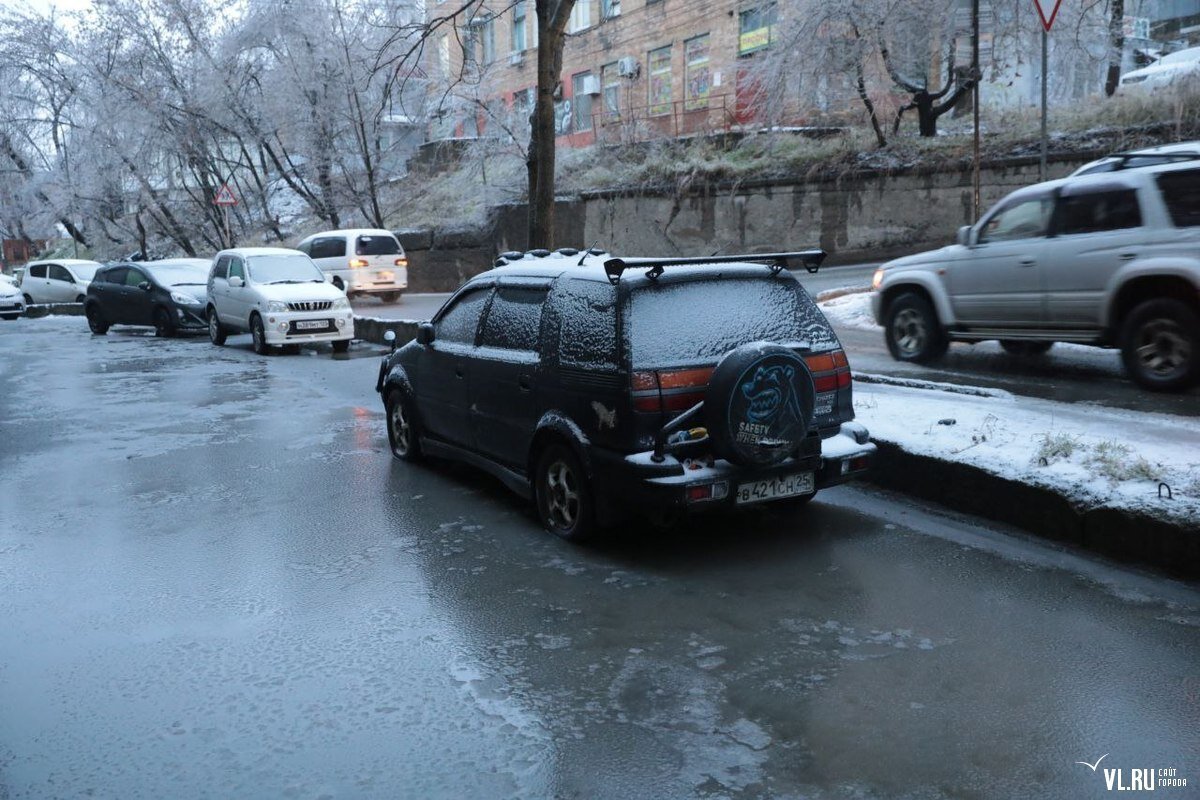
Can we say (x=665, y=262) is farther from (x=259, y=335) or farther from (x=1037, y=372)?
(x=259, y=335)

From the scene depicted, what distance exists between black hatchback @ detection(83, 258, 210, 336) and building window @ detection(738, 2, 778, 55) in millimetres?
16511

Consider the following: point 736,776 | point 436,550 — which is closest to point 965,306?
point 436,550

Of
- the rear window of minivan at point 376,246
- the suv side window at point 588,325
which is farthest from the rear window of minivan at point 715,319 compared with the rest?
the rear window of minivan at point 376,246

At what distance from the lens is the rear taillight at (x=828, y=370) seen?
596 cm

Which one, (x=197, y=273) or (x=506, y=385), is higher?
(x=197, y=273)

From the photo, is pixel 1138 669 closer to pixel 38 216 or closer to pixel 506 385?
pixel 506 385

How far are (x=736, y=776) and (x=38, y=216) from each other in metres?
49.5

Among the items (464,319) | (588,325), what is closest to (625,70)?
(464,319)

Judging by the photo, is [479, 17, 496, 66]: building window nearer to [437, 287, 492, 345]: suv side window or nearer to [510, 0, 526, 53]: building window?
[510, 0, 526, 53]: building window

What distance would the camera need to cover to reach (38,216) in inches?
1772

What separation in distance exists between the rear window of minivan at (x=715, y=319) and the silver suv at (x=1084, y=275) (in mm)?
4116

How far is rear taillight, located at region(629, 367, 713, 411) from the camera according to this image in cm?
539

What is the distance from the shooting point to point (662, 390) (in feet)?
17.8

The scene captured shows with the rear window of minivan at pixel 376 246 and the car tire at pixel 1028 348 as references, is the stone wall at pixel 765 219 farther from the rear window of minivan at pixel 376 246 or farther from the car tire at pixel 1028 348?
the car tire at pixel 1028 348
